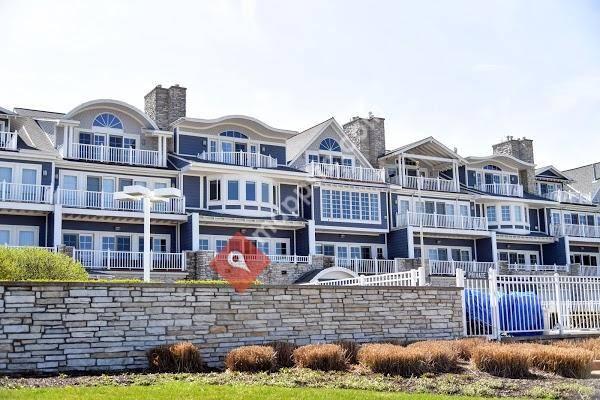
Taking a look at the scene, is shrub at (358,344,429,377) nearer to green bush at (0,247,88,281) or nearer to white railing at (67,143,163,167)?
green bush at (0,247,88,281)

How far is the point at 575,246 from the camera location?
4681 centimetres

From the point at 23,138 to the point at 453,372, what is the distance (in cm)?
2532

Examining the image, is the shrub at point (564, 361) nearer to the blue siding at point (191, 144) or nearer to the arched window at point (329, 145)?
the blue siding at point (191, 144)

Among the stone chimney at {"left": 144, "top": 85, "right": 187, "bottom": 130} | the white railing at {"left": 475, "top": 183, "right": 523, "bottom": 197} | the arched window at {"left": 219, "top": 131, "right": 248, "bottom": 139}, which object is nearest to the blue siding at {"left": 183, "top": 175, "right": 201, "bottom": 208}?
the arched window at {"left": 219, "top": 131, "right": 248, "bottom": 139}

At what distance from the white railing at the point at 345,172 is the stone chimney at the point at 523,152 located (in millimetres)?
13216

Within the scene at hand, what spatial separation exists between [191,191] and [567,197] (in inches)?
1049

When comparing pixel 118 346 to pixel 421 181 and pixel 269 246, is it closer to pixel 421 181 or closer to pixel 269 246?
pixel 269 246

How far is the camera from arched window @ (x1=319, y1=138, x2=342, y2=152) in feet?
128

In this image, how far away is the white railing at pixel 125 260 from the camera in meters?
29.8

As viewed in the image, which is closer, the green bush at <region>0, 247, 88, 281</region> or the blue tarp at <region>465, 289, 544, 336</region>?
the green bush at <region>0, 247, 88, 281</region>

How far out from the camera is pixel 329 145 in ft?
128

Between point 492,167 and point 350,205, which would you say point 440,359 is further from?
point 492,167

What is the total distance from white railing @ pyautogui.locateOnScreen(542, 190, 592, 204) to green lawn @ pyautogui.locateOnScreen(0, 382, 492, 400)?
40.4 meters

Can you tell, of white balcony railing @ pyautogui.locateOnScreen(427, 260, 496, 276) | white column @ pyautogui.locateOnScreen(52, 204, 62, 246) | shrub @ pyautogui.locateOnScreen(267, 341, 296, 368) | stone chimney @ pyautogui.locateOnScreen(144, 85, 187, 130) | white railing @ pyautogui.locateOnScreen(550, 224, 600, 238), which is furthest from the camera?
white railing @ pyautogui.locateOnScreen(550, 224, 600, 238)
